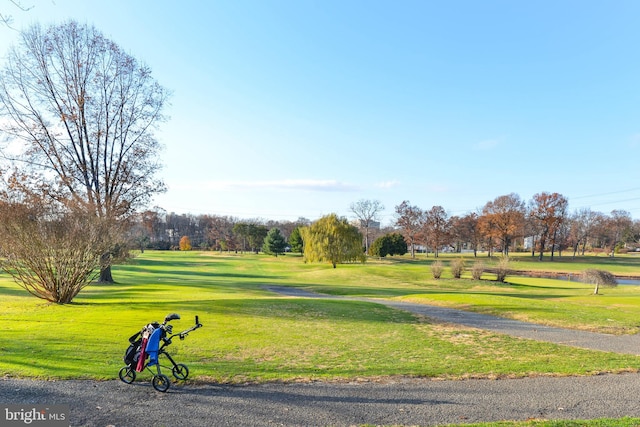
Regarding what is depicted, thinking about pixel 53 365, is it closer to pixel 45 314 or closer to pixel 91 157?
pixel 45 314

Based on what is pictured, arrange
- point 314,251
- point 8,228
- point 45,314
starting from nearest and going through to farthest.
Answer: point 45,314
point 8,228
point 314,251


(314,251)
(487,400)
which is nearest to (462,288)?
(314,251)

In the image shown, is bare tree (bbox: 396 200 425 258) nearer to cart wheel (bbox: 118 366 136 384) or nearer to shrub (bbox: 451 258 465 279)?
shrub (bbox: 451 258 465 279)

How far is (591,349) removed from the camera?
9.91m

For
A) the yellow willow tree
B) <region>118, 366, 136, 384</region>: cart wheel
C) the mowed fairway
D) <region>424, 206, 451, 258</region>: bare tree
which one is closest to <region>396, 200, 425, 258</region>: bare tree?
<region>424, 206, 451, 258</region>: bare tree

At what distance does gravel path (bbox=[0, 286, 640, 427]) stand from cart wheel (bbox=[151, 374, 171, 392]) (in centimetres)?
11

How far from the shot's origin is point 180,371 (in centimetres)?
670

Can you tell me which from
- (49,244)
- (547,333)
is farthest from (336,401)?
(49,244)

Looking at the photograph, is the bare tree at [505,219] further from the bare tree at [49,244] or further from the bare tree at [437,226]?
the bare tree at [49,244]

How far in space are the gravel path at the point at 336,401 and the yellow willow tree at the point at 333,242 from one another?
1763 inches

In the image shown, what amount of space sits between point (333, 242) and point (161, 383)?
150 feet

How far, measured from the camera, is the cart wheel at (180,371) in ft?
21.9

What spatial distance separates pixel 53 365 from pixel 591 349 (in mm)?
12547

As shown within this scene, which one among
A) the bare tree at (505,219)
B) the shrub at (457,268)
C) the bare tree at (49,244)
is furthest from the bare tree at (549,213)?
the bare tree at (49,244)
